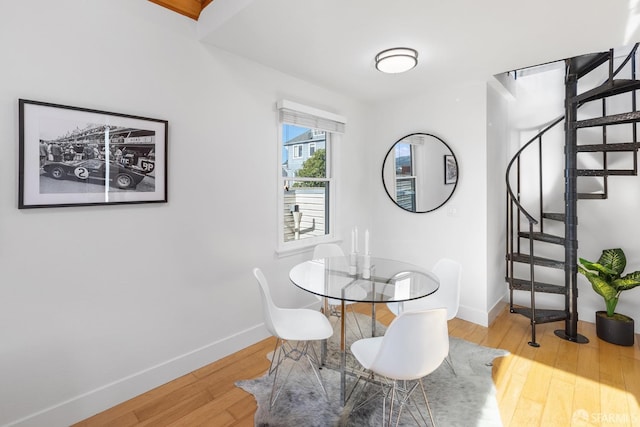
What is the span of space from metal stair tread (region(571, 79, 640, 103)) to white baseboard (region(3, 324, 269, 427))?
378 cm

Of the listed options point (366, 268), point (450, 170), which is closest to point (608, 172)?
point (450, 170)

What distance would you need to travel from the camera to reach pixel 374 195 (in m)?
4.22

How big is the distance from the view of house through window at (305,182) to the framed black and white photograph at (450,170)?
1.36 m

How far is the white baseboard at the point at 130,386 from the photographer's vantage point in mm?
1796

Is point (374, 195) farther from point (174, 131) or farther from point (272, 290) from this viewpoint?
point (174, 131)

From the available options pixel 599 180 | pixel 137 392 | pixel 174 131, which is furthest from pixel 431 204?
pixel 137 392

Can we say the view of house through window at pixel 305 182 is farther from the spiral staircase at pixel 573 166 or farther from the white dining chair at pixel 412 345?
the spiral staircase at pixel 573 166

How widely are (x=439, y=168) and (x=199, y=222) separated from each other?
2.68 meters

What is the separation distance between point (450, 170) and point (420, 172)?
36 centimetres

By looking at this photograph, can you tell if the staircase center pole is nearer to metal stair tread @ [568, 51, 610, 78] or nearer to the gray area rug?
metal stair tread @ [568, 51, 610, 78]

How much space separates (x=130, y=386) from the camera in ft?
6.88

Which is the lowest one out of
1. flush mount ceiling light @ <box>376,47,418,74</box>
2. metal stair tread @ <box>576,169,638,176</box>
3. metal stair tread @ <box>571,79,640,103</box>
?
metal stair tread @ <box>576,169,638,176</box>

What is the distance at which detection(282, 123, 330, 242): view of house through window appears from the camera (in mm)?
3256

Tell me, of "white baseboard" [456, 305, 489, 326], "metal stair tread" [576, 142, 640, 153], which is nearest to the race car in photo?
"white baseboard" [456, 305, 489, 326]
